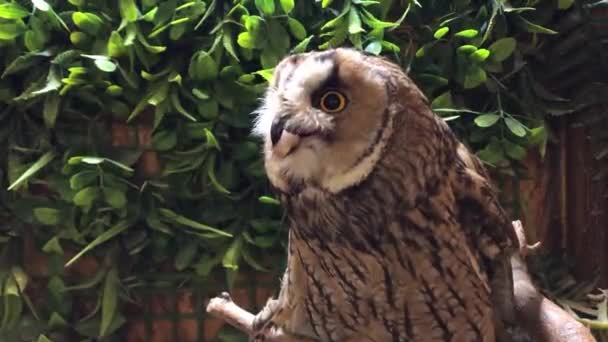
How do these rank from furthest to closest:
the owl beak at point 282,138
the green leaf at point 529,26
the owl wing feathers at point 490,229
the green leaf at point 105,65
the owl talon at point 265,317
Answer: the green leaf at point 529,26, the green leaf at point 105,65, the owl talon at point 265,317, the owl wing feathers at point 490,229, the owl beak at point 282,138

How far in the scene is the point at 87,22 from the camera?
41.1 inches

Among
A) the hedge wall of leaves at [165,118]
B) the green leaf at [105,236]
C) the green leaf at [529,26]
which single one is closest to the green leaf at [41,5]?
the hedge wall of leaves at [165,118]

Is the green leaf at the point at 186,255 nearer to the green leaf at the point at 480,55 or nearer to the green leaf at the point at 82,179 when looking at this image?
the green leaf at the point at 82,179

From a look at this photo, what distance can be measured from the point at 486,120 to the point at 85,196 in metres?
0.67

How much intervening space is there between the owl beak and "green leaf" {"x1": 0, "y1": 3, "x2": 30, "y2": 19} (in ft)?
1.99

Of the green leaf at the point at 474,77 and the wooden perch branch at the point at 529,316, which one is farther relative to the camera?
the green leaf at the point at 474,77

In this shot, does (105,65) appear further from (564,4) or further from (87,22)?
(564,4)

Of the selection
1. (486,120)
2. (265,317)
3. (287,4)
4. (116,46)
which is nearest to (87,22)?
(116,46)

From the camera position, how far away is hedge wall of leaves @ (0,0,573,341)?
1064 millimetres

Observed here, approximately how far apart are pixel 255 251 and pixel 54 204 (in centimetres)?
34

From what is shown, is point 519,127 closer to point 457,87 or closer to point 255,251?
point 457,87

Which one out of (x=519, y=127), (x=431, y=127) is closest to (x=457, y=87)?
(x=519, y=127)

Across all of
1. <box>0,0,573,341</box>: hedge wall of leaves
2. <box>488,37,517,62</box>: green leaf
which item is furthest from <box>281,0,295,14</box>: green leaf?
<box>488,37,517,62</box>: green leaf

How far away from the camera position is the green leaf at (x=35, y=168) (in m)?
1.05
